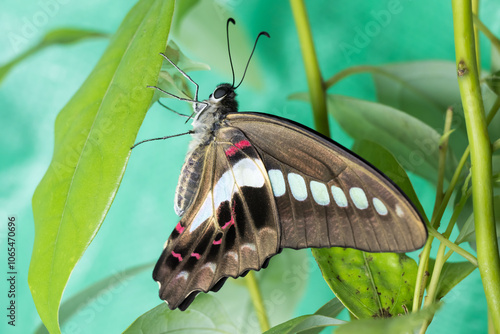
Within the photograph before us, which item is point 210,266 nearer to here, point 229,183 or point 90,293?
point 229,183

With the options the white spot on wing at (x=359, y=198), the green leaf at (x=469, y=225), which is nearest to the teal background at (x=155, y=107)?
the green leaf at (x=469, y=225)

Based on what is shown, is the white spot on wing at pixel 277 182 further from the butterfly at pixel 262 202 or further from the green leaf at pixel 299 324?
the green leaf at pixel 299 324

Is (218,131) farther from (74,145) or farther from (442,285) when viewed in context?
(442,285)

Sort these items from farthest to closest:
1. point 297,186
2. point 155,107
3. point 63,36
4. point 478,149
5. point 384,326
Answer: point 155,107, point 63,36, point 297,186, point 478,149, point 384,326

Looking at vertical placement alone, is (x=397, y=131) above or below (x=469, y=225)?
above

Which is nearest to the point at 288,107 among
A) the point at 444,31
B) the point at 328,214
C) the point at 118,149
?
the point at 444,31

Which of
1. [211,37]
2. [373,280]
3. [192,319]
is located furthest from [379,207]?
[211,37]
